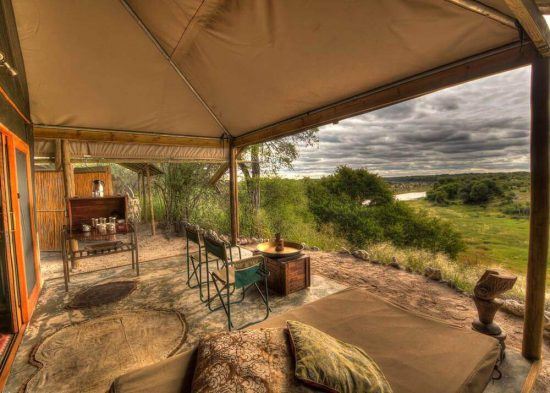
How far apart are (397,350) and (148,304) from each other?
2.90m

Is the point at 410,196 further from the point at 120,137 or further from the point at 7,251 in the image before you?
the point at 7,251

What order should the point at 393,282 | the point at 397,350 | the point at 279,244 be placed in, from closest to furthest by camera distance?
1. the point at 397,350
2. the point at 279,244
3. the point at 393,282

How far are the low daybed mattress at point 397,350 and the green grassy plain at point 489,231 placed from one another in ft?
23.4

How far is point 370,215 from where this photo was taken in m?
10.4

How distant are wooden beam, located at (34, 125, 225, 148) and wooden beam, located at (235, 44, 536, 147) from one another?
2.22 meters

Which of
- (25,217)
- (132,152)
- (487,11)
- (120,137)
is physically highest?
(120,137)

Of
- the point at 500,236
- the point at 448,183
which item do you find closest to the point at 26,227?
the point at 500,236

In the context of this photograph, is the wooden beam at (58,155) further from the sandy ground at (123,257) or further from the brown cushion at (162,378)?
the brown cushion at (162,378)

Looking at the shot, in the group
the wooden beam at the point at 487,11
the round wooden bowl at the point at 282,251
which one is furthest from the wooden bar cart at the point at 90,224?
the wooden beam at the point at 487,11

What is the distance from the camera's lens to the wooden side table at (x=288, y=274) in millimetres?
3328

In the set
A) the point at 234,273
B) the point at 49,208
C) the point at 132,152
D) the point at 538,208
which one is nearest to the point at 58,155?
the point at 132,152

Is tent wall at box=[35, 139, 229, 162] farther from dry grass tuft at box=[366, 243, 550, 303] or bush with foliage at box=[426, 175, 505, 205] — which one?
bush with foliage at box=[426, 175, 505, 205]

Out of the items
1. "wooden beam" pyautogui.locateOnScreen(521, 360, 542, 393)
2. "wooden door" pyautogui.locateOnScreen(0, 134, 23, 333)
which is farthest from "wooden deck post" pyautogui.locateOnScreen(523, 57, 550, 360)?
"wooden door" pyautogui.locateOnScreen(0, 134, 23, 333)

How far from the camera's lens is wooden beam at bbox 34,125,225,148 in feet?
13.5
